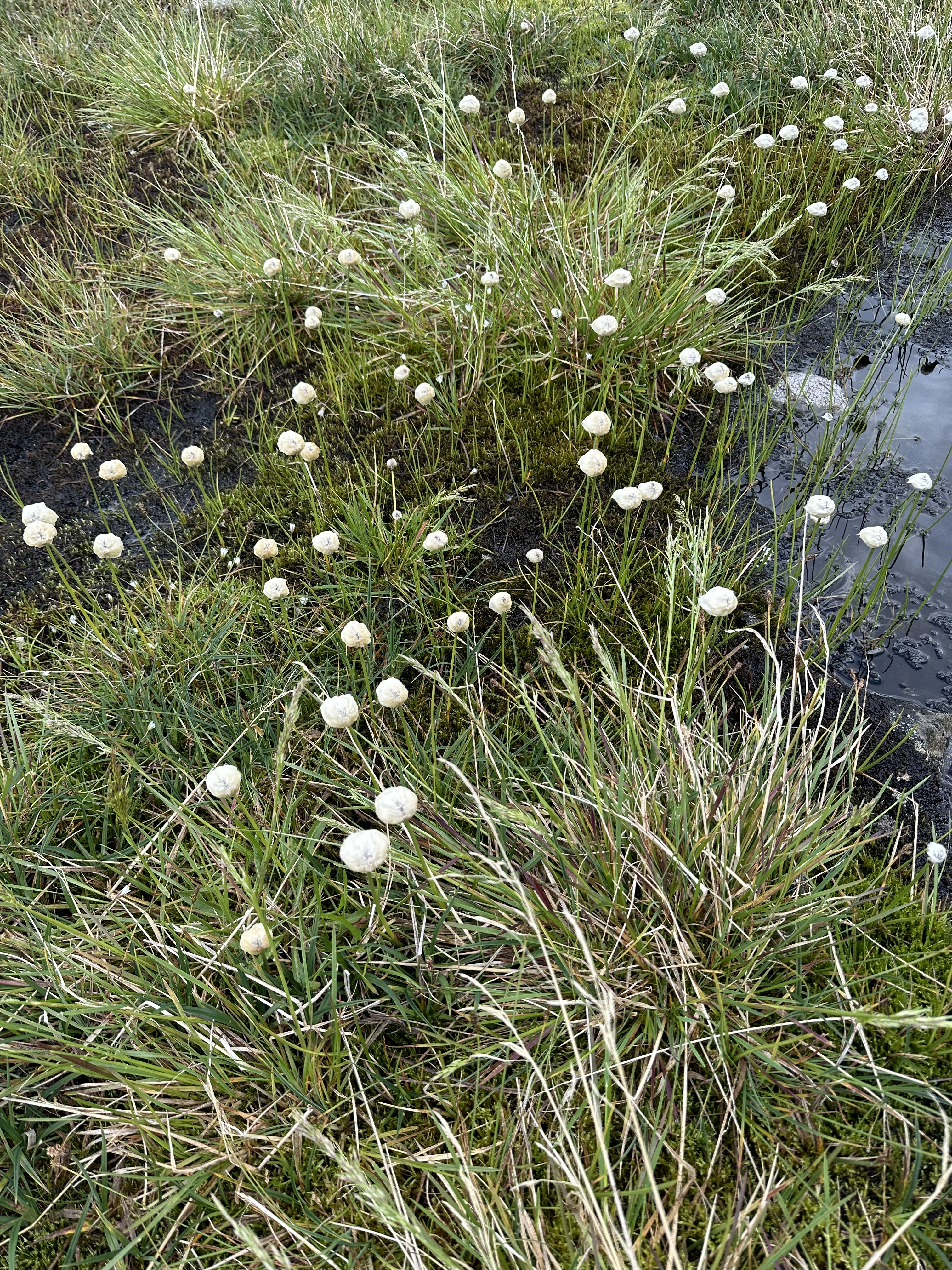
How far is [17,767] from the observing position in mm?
2338

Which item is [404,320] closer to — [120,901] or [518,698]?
[518,698]

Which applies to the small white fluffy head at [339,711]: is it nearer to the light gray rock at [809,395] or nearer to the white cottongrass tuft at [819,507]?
the white cottongrass tuft at [819,507]

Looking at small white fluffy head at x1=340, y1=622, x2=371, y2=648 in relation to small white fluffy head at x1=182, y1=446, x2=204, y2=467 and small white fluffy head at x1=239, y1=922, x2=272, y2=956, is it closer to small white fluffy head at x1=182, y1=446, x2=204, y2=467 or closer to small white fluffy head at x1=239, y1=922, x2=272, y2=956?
small white fluffy head at x1=239, y1=922, x2=272, y2=956

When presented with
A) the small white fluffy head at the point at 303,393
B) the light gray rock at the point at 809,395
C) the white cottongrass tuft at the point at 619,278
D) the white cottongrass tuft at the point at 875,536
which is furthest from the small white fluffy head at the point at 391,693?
the light gray rock at the point at 809,395

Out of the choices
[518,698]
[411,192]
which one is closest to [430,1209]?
[518,698]

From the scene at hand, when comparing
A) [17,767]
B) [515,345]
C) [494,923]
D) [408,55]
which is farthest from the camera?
[408,55]

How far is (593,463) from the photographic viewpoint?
2.37 metres

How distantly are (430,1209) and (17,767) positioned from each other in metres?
1.53

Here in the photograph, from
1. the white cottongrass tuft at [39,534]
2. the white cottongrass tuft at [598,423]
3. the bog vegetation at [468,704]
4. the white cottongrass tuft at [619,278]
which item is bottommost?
the bog vegetation at [468,704]

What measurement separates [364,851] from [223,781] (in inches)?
15.7

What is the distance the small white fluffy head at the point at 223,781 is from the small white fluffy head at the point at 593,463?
1218 millimetres

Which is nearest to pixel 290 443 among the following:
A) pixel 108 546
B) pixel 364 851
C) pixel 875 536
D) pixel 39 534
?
pixel 108 546

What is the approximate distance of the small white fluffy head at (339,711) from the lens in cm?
185

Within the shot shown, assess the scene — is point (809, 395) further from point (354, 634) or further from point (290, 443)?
point (354, 634)
